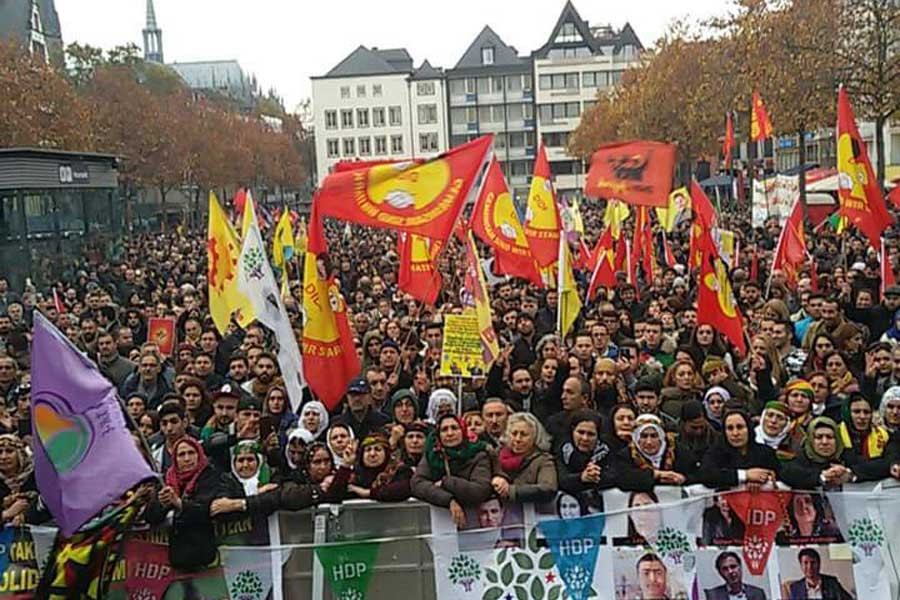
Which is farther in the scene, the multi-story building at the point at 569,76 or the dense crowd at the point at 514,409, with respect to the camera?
the multi-story building at the point at 569,76

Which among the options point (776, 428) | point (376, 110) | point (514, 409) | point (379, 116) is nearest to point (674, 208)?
point (514, 409)

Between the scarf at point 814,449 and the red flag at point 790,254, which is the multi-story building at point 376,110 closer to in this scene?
the red flag at point 790,254

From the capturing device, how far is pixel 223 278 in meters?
12.9

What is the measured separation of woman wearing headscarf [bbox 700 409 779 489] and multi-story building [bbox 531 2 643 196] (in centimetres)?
8895

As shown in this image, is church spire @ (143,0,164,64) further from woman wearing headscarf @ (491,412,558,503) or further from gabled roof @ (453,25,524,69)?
woman wearing headscarf @ (491,412,558,503)

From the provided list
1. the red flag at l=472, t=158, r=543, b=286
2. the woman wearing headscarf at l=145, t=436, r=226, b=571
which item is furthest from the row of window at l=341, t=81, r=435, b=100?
the woman wearing headscarf at l=145, t=436, r=226, b=571

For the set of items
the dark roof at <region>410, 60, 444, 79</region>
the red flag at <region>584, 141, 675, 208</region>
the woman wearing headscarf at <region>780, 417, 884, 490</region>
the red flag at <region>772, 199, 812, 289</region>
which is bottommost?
the woman wearing headscarf at <region>780, 417, 884, 490</region>

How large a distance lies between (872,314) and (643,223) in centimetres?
680

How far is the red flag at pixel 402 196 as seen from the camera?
966 cm

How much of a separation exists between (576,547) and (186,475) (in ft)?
7.17

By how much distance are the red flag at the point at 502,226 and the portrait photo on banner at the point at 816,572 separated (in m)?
7.10

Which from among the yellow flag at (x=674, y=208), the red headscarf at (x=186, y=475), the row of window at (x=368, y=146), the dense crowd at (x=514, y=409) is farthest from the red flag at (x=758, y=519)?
the row of window at (x=368, y=146)

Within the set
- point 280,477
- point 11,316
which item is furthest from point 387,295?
point 280,477

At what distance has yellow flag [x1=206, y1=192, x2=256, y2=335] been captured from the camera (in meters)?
12.3
